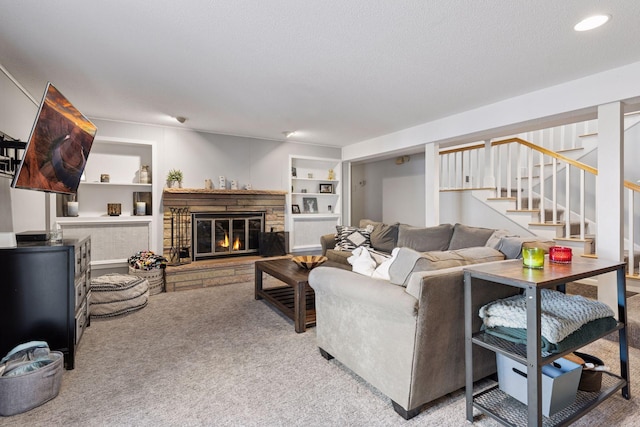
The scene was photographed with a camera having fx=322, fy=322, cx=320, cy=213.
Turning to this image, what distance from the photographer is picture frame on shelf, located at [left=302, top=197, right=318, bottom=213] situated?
6020 mm

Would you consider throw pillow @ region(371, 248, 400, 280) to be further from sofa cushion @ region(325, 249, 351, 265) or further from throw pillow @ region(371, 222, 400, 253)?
throw pillow @ region(371, 222, 400, 253)

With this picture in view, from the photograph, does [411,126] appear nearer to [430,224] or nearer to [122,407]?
[430,224]

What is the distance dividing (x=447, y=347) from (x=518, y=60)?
7.49 ft

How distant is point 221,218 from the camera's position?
5008mm

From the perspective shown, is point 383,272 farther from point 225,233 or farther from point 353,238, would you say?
point 225,233

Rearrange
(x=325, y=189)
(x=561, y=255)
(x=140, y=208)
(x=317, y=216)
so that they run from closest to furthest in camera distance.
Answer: (x=561, y=255) < (x=140, y=208) < (x=317, y=216) < (x=325, y=189)

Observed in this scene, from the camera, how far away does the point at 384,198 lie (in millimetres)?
7246

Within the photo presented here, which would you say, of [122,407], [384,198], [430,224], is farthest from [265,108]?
[384,198]

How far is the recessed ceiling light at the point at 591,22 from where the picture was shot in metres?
1.97

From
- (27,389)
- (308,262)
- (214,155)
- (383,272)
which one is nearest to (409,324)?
(383,272)

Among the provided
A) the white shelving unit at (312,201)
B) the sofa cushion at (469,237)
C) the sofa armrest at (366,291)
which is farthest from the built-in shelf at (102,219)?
the sofa cushion at (469,237)

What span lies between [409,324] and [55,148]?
270 cm

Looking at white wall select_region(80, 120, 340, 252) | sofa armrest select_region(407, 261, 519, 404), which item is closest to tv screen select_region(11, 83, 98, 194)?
white wall select_region(80, 120, 340, 252)

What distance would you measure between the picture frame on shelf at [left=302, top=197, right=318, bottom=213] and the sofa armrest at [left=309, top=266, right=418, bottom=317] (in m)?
3.67
